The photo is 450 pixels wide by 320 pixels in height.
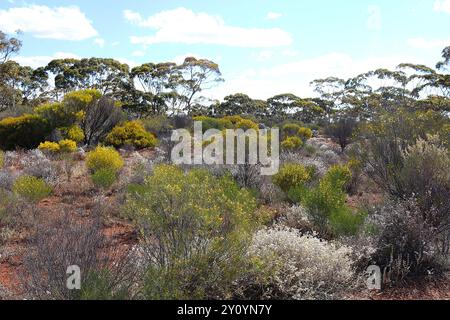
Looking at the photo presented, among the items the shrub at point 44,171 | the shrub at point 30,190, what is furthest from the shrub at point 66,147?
the shrub at point 30,190

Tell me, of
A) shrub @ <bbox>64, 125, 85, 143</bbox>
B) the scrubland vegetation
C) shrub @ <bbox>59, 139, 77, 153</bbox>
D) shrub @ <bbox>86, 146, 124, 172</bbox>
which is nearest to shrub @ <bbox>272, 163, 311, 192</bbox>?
the scrubland vegetation


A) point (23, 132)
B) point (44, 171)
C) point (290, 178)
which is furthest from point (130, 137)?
point (290, 178)

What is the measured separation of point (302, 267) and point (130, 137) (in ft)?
49.0

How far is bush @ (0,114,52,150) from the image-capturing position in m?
17.8

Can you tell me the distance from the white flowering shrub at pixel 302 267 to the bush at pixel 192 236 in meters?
0.43

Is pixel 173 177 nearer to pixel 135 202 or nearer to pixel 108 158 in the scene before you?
pixel 135 202

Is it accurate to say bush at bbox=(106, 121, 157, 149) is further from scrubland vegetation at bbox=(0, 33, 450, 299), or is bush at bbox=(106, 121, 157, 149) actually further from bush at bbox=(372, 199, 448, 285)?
bush at bbox=(372, 199, 448, 285)

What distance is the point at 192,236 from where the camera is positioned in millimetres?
4328

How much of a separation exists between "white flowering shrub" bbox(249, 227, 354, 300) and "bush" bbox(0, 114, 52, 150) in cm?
1497

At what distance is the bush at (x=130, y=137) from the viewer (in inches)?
730

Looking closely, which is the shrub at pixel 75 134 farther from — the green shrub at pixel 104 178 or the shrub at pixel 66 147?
the green shrub at pixel 104 178

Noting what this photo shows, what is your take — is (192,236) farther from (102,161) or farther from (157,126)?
(157,126)

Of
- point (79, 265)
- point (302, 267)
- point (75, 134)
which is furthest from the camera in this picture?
point (75, 134)

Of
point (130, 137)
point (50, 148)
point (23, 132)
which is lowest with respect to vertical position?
point (50, 148)
